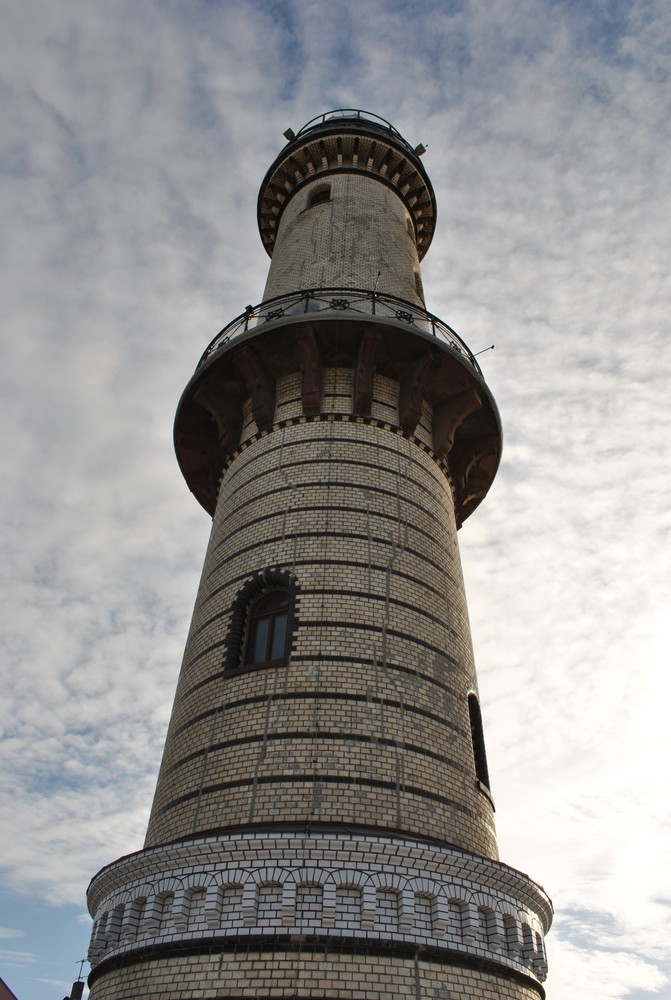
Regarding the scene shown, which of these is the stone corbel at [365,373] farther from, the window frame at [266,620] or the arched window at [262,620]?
the window frame at [266,620]

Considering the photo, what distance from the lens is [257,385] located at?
11.6 meters

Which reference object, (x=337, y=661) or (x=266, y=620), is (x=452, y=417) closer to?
(x=266, y=620)

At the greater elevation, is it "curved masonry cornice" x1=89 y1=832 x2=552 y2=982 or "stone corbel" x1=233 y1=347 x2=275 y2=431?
"stone corbel" x1=233 y1=347 x2=275 y2=431

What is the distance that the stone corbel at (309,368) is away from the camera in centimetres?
1122

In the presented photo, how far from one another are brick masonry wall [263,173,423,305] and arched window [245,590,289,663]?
21.2ft

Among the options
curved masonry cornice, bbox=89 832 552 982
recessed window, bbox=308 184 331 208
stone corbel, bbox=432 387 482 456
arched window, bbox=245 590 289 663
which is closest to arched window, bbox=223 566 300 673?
arched window, bbox=245 590 289 663

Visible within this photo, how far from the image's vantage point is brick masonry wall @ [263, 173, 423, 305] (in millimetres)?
13758

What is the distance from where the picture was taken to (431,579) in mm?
9750

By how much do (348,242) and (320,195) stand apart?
328 cm

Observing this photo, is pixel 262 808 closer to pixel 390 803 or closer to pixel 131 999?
pixel 390 803

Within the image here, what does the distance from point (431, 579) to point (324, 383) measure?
3673 millimetres

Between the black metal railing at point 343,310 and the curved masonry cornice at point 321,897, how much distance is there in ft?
24.7

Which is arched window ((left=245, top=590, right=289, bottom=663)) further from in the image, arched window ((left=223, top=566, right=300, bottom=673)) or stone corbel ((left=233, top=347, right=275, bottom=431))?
stone corbel ((left=233, top=347, right=275, bottom=431))

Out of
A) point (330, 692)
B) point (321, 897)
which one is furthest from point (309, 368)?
point (321, 897)
